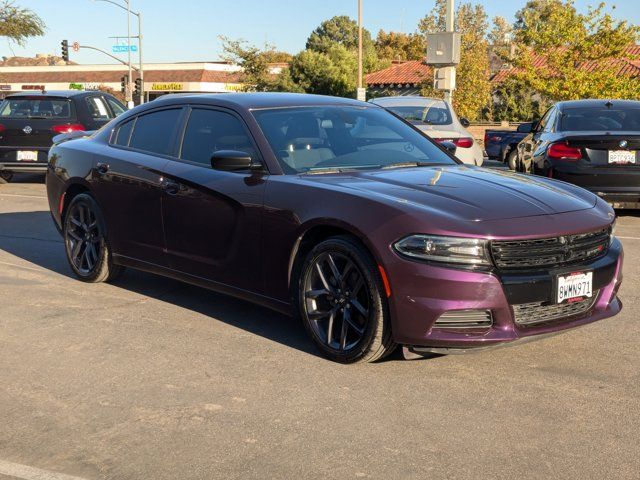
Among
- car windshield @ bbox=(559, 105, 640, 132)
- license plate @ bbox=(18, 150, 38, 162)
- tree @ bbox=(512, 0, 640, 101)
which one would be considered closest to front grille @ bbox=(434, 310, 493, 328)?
car windshield @ bbox=(559, 105, 640, 132)

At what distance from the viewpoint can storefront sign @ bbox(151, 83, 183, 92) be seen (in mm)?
80250

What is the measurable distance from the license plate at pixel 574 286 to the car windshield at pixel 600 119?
21.9 ft

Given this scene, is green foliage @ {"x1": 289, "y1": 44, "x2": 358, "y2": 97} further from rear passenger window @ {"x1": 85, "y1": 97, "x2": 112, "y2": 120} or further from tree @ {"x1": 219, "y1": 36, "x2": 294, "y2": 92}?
rear passenger window @ {"x1": 85, "y1": 97, "x2": 112, "y2": 120}

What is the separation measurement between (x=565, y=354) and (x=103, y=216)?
12.1 ft

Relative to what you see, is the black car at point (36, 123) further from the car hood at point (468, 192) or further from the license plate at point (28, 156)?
the car hood at point (468, 192)

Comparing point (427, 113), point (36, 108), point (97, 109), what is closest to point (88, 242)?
point (427, 113)

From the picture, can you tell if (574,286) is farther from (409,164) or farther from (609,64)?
(609,64)

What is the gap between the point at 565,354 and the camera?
5.25 m

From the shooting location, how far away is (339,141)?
588cm

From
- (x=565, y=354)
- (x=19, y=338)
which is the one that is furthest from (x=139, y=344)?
(x=565, y=354)

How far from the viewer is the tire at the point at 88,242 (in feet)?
23.1

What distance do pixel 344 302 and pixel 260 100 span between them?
183 centimetres

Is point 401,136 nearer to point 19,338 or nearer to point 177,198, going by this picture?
point 177,198

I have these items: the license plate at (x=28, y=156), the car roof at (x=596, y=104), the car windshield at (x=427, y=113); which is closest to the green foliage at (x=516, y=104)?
the car windshield at (x=427, y=113)
